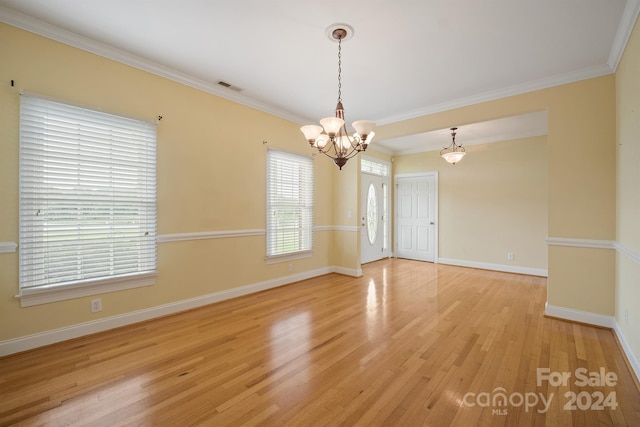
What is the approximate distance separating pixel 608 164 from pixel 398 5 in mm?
2881

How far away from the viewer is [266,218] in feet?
14.0

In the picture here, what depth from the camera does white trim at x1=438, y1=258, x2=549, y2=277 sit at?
5.25 metres

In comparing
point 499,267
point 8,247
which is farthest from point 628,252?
point 8,247

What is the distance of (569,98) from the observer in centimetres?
321

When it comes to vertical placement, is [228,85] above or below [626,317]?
above

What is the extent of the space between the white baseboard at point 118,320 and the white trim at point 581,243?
377 centimetres

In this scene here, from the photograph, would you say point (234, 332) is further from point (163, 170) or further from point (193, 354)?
point (163, 170)

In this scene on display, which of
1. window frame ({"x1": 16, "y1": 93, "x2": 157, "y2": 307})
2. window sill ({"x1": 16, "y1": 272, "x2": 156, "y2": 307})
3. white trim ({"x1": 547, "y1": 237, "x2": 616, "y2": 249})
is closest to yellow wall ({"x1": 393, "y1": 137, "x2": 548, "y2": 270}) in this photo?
white trim ({"x1": 547, "y1": 237, "x2": 616, "y2": 249})

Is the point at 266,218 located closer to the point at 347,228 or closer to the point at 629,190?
the point at 347,228

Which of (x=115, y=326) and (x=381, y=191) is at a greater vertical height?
(x=381, y=191)

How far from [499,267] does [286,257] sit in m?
4.45

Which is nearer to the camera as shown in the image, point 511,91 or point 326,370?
point 326,370

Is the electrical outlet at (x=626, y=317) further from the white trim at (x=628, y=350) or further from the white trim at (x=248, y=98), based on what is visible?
the white trim at (x=248, y=98)

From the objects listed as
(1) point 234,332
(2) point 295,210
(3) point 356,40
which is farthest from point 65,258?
(3) point 356,40
